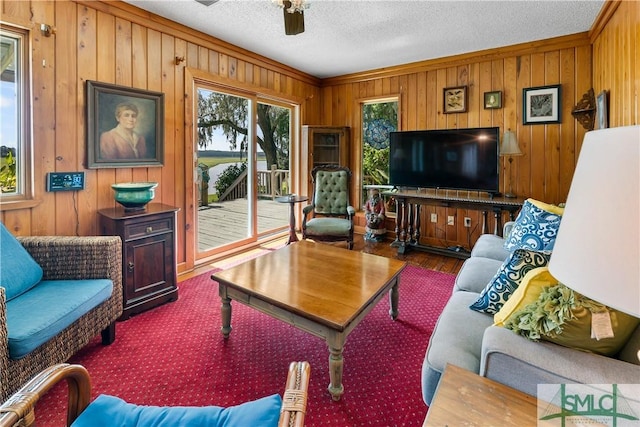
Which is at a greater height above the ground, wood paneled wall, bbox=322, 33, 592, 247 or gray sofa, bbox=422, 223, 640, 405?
wood paneled wall, bbox=322, 33, 592, 247

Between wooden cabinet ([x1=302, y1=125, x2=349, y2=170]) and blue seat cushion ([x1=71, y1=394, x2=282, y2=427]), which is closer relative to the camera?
blue seat cushion ([x1=71, y1=394, x2=282, y2=427])

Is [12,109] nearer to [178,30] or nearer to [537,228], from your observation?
[178,30]

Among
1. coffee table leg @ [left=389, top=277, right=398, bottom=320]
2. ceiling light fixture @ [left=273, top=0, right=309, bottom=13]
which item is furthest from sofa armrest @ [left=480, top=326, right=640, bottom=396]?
ceiling light fixture @ [left=273, top=0, right=309, bottom=13]

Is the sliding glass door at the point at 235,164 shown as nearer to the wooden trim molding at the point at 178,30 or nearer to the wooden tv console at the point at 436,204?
the wooden trim molding at the point at 178,30

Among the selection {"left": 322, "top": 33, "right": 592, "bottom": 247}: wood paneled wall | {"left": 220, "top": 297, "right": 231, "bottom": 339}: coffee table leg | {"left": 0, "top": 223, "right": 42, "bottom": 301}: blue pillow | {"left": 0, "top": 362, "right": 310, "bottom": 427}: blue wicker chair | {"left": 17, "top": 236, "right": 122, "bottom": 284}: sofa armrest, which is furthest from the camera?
{"left": 322, "top": 33, "right": 592, "bottom": 247}: wood paneled wall

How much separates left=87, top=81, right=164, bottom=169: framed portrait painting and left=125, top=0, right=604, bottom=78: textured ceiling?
803mm

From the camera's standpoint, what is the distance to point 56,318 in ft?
5.46

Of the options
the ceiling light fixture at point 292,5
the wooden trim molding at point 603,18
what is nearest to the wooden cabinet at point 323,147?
the ceiling light fixture at point 292,5

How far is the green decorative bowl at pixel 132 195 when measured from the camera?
2.65 metres

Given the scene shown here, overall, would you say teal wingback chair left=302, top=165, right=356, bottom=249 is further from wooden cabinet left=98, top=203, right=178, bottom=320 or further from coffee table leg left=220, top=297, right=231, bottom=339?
coffee table leg left=220, top=297, right=231, bottom=339

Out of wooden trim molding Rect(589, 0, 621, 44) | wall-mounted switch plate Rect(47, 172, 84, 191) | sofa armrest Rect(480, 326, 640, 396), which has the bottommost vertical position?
sofa armrest Rect(480, 326, 640, 396)

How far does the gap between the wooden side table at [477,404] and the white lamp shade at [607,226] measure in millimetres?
438

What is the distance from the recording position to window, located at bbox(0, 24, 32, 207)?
2330 mm

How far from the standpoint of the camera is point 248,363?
1996mm
